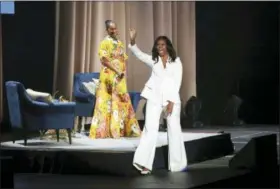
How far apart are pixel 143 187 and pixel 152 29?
55.0 inches

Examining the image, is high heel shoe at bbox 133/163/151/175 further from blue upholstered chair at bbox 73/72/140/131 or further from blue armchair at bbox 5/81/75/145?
blue armchair at bbox 5/81/75/145

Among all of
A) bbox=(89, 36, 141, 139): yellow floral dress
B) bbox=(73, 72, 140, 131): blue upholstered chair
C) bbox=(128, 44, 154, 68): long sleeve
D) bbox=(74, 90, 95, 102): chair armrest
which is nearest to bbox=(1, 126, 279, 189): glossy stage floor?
bbox=(89, 36, 141, 139): yellow floral dress

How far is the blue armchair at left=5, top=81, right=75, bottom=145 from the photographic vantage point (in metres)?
4.75

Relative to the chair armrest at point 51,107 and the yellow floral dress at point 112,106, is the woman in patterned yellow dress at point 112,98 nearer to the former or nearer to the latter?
the yellow floral dress at point 112,106

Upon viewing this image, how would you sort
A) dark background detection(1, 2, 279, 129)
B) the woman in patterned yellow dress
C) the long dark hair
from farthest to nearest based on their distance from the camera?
dark background detection(1, 2, 279, 129) → the woman in patterned yellow dress → the long dark hair

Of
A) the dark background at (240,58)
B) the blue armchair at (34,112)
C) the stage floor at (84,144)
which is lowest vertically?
the stage floor at (84,144)

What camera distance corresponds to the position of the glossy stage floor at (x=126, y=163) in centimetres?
439

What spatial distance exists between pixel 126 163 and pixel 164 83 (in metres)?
0.72

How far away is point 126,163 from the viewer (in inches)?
180

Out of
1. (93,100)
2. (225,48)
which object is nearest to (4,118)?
(93,100)

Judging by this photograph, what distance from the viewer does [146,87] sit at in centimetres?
462

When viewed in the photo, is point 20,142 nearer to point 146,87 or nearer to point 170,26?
point 146,87

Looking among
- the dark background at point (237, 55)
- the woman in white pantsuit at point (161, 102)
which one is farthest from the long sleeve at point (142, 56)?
the dark background at point (237, 55)

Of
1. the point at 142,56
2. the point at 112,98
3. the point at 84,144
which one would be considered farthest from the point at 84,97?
the point at 142,56
